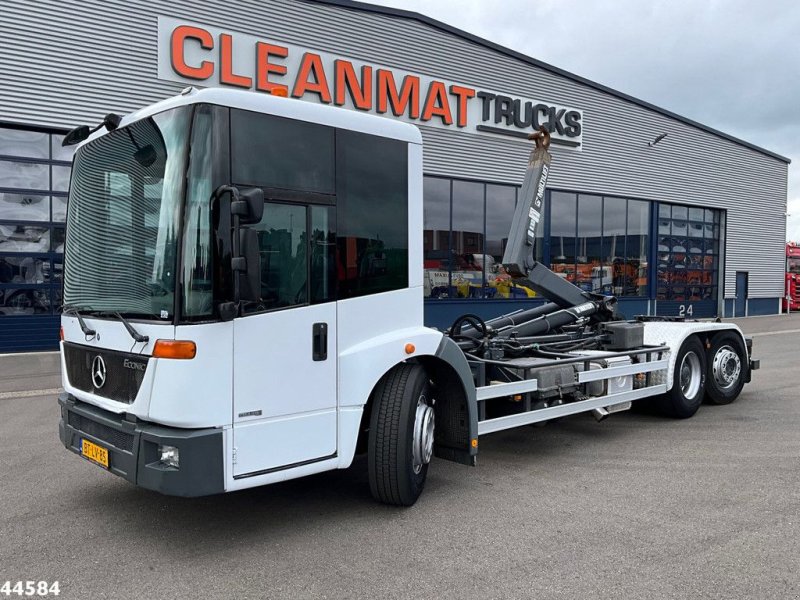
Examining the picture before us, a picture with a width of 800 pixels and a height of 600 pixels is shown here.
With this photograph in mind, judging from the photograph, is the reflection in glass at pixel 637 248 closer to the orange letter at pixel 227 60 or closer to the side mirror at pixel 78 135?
the orange letter at pixel 227 60

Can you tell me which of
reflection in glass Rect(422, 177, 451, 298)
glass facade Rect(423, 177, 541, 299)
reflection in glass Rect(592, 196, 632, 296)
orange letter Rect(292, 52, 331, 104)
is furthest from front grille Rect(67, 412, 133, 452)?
reflection in glass Rect(592, 196, 632, 296)

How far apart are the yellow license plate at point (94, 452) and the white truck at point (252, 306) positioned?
0.05 feet

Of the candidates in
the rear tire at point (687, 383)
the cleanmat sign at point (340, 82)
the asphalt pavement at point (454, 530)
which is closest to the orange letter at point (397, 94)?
the cleanmat sign at point (340, 82)

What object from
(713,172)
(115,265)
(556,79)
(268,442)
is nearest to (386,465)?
(268,442)

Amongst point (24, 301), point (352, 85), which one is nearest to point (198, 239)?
point (24, 301)

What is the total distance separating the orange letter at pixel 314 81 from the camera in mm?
16094

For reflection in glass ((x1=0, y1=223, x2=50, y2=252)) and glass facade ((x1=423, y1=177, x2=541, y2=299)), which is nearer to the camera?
reflection in glass ((x1=0, y1=223, x2=50, y2=252))

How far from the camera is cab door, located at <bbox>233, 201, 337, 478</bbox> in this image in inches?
151

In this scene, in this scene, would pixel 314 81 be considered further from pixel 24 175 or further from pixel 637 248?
pixel 637 248

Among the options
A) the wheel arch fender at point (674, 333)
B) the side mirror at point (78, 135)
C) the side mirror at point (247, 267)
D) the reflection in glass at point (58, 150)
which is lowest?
the wheel arch fender at point (674, 333)

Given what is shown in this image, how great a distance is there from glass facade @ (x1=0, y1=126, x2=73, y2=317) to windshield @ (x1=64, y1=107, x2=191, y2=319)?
10.5 m

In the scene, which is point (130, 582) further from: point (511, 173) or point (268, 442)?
point (511, 173)

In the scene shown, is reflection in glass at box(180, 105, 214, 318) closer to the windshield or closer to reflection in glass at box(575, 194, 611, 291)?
the windshield

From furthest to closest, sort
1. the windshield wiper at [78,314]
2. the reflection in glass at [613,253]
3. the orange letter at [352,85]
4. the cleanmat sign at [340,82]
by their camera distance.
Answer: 1. the reflection in glass at [613,253]
2. the orange letter at [352,85]
3. the cleanmat sign at [340,82]
4. the windshield wiper at [78,314]
